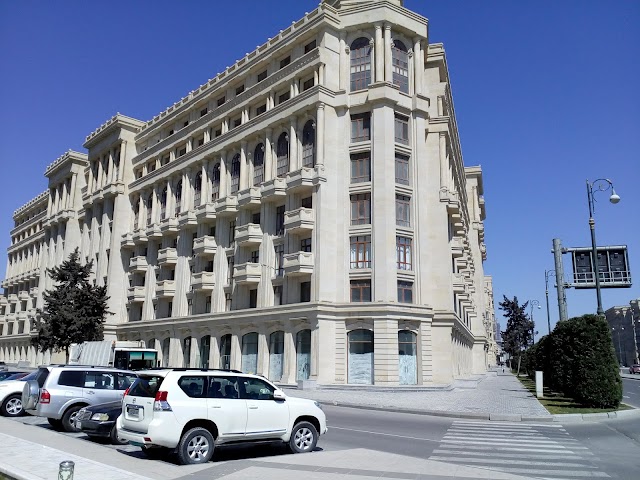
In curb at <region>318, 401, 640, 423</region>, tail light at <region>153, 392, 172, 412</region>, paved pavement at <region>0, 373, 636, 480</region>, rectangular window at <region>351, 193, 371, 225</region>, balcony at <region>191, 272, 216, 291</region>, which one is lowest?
curb at <region>318, 401, 640, 423</region>

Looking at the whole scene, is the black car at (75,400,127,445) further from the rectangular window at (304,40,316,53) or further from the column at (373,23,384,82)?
the rectangular window at (304,40,316,53)

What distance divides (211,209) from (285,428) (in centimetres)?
3849

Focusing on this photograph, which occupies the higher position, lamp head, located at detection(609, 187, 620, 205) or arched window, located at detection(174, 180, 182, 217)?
arched window, located at detection(174, 180, 182, 217)

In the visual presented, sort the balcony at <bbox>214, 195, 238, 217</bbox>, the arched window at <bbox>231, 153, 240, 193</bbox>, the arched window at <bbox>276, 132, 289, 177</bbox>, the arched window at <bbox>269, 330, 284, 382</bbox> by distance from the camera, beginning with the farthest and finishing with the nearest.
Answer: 1. the arched window at <bbox>231, 153, 240, 193</bbox>
2. the balcony at <bbox>214, 195, 238, 217</bbox>
3. the arched window at <bbox>276, 132, 289, 177</bbox>
4. the arched window at <bbox>269, 330, 284, 382</bbox>

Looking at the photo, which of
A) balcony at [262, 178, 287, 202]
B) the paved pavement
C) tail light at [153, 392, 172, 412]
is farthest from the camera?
balcony at [262, 178, 287, 202]

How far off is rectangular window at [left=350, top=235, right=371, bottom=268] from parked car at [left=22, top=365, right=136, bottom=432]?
23.8 m

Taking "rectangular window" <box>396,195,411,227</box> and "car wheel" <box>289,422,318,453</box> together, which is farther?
"rectangular window" <box>396,195,411,227</box>

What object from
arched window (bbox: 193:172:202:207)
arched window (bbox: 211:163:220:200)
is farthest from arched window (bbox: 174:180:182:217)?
arched window (bbox: 211:163:220:200)

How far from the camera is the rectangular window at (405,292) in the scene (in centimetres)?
3750

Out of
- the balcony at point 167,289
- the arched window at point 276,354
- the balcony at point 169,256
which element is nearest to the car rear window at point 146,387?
the arched window at point 276,354

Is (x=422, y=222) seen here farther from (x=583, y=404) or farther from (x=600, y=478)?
(x=600, y=478)

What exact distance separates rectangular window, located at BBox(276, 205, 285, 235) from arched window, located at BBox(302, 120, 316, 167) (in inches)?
161

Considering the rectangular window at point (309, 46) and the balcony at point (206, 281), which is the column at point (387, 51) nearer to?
the rectangular window at point (309, 46)

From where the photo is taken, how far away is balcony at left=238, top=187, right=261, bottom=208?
4347cm
